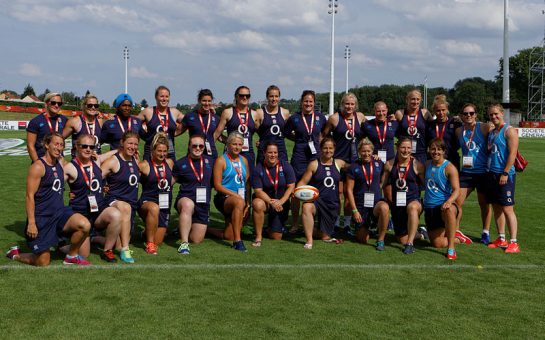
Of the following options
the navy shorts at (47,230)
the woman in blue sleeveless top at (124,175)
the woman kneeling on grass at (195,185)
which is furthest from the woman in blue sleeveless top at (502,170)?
the navy shorts at (47,230)

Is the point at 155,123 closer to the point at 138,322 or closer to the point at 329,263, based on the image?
the point at 329,263

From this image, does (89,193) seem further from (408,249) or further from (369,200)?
(408,249)

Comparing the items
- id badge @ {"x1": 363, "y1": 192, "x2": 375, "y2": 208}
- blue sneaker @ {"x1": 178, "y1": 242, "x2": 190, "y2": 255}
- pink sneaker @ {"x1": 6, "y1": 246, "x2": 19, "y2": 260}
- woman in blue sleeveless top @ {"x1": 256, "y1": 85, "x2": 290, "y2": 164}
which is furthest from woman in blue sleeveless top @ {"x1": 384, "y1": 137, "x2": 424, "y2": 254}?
Result: pink sneaker @ {"x1": 6, "y1": 246, "x2": 19, "y2": 260}


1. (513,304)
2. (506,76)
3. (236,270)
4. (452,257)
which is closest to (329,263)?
(236,270)

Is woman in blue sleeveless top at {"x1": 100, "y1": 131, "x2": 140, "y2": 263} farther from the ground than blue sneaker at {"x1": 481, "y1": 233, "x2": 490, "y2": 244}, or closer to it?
farther from the ground

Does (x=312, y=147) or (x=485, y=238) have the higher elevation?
(x=312, y=147)

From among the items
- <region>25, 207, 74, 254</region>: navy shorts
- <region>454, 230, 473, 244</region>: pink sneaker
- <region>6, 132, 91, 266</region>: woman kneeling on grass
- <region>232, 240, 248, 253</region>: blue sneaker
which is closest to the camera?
<region>6, 132, 91, 266</region>: woman kneeling on grass

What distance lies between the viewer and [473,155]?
6707mm

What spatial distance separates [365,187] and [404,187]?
19.2 inches

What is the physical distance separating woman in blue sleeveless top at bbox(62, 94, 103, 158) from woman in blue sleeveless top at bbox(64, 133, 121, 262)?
1.03 m

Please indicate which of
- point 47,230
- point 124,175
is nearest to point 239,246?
point 124,175

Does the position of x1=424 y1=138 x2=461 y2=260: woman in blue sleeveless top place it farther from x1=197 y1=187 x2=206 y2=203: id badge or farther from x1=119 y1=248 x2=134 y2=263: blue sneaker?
x1=119 y1=248 x2=134 y2=263: blue sneaker

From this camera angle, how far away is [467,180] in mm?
6816

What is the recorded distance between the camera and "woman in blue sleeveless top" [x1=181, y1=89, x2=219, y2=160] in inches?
284
